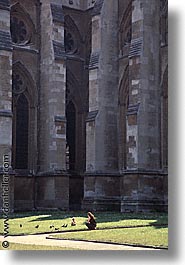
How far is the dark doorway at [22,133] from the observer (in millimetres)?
32062

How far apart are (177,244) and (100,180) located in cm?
1583

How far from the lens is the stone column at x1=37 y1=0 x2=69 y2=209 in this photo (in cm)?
3062

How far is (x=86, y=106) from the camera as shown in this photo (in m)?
35.1

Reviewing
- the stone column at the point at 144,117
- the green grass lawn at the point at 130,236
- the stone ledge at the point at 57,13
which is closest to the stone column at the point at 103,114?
the stone ledge at the point at 57,13

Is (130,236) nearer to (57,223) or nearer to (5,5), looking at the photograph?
(57,223)

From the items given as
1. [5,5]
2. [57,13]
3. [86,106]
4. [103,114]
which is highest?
[57,13]

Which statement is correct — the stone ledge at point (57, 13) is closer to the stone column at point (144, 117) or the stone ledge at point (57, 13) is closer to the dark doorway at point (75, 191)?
the stone column at point (144, 117)

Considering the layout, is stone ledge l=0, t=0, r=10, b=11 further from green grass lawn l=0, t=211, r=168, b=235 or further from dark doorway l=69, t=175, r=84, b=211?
green grass lawn l=0, t=211, r=168, b=235

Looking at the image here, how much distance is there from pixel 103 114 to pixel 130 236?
14408 mm

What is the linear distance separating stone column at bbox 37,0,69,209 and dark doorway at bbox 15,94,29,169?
0.85 m

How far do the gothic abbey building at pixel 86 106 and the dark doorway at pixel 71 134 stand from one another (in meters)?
0.06

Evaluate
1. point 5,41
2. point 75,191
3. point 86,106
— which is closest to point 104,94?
point 86,106

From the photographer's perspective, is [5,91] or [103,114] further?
[103,114]

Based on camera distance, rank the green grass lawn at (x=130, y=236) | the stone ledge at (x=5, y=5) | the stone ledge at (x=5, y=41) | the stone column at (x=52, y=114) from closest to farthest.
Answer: the green grass lawn at (x=130, y=236), the stone ledge at (x=5, y=41), the stone ledge at (x=5, y=5), the stone column at (x=52, y=114)
